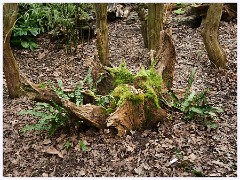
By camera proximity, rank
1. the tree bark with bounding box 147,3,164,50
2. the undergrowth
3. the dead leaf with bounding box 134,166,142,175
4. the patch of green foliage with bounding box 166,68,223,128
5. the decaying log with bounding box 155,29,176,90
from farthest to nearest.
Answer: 1. the tree bark with bounding box 147,3,164,50
2. the decaying log with bounding box 155,29,176,90
3. the patch of green foliage with bounding box 166,68,223,128
4. the undergrowth
5. the dead leaf with bounding box 134,166,142,175

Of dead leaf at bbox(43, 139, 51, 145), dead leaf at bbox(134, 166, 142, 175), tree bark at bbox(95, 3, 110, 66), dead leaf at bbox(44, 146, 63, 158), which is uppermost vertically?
tree bark at bbox(95, 3, 110, 66)

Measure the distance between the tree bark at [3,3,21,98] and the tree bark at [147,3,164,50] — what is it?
7.93 ft

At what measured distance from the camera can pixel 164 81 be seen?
16.4 ft

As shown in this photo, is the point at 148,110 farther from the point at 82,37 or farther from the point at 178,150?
the point at 82,37

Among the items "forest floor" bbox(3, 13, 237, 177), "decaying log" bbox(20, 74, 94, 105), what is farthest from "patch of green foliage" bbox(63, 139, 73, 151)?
"decaying log" bbox(20, 74, 94, 105)

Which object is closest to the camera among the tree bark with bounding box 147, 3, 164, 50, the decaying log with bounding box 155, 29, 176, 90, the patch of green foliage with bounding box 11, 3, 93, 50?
the decaying log with bounding box 155, 29, 176, 90

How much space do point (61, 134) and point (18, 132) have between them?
71 cm

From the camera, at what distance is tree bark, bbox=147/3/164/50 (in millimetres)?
6180

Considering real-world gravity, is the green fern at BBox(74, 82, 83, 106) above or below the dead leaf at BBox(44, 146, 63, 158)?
above

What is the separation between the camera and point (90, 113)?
436 cm

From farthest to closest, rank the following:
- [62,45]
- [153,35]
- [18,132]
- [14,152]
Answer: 1. [62,45]
2. [153,35]
3. [18,132]
4. [14,152]

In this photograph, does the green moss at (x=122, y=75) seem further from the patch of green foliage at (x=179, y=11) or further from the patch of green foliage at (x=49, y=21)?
the patch of green foliage at (x=179, y=11)

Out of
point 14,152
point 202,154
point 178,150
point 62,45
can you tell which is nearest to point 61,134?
point 14,152

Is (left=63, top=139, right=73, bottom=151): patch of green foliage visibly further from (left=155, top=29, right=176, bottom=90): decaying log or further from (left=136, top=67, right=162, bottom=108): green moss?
(left=155, top=29, right=176, bottom=90): decaying log
